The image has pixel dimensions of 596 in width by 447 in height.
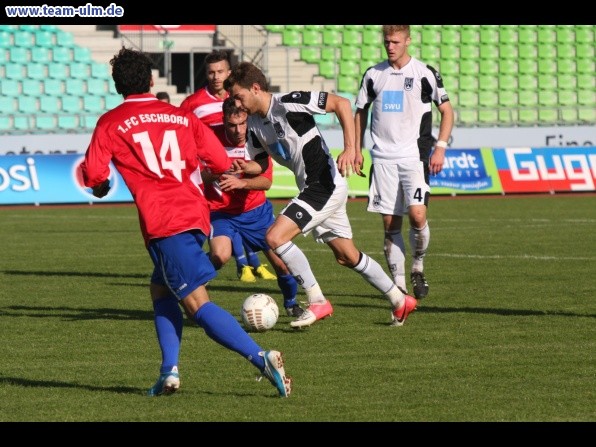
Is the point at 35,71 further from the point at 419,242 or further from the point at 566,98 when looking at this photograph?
the point at 419,242

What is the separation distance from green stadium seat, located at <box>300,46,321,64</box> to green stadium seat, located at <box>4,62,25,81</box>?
7.93 metres

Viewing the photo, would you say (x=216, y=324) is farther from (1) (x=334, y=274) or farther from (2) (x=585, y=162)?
(2) (x=585, y=162)

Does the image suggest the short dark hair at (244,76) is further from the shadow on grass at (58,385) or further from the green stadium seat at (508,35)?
the green stadium seat at (508,35)

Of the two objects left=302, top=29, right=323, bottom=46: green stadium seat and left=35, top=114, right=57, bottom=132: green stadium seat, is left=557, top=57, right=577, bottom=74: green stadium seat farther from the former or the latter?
left=35, top=114, right=57, bottom=132: green stadium seat

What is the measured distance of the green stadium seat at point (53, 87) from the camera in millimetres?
31625

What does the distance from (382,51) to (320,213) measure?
27039mm

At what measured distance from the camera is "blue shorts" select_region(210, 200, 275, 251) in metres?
11.0

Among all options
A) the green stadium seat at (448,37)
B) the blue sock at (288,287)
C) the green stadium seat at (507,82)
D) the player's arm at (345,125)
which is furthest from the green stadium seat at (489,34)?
the player's arm at (345,125)

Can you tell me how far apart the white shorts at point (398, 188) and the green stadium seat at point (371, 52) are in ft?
80.4

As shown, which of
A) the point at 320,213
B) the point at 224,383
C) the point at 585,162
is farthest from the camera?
the point at 585,162

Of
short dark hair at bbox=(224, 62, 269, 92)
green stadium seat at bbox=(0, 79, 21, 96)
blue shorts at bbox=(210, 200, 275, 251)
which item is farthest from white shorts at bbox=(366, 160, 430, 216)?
green stadium seat at bbox=(0, 79, 21, 96)

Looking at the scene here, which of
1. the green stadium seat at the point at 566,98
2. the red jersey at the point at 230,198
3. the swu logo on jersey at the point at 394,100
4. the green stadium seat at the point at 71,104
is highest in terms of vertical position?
the swu logo on jersey at the point at 394,100
